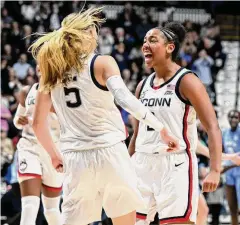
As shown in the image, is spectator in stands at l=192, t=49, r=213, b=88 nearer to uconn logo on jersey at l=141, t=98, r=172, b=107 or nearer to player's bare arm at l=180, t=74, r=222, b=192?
uconn logo on jersey at l=141, t=98, r=172, b=107

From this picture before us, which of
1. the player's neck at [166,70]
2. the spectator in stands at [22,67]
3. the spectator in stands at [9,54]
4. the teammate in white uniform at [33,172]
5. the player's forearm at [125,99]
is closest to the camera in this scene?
the player's forearm at [125,99]

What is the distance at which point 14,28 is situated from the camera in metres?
15.5

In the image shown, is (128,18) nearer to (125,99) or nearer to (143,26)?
(143,26)

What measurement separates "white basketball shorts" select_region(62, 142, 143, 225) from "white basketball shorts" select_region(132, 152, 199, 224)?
46 centimetres

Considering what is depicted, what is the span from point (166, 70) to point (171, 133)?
536 mm

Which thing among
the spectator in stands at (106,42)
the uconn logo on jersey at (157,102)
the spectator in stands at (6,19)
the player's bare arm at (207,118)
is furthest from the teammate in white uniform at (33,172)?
the spectator in stands at (106,42)

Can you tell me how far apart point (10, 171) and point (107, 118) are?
18.5ft

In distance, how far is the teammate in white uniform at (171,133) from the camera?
5148 millimetres

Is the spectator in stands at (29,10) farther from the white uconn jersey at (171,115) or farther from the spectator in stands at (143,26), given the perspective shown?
the white uconn jersey at (171,115)

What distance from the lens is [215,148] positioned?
4938 mm

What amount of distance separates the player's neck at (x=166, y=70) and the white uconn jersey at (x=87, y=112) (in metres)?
0.79

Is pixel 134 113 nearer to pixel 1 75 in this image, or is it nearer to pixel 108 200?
pixel 108 200

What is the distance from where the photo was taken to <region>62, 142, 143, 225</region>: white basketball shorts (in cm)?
471

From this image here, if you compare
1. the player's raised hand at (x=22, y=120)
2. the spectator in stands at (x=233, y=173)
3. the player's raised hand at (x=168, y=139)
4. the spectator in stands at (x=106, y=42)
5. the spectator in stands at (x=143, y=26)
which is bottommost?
the spectator in stands at (x=233, y=173)
